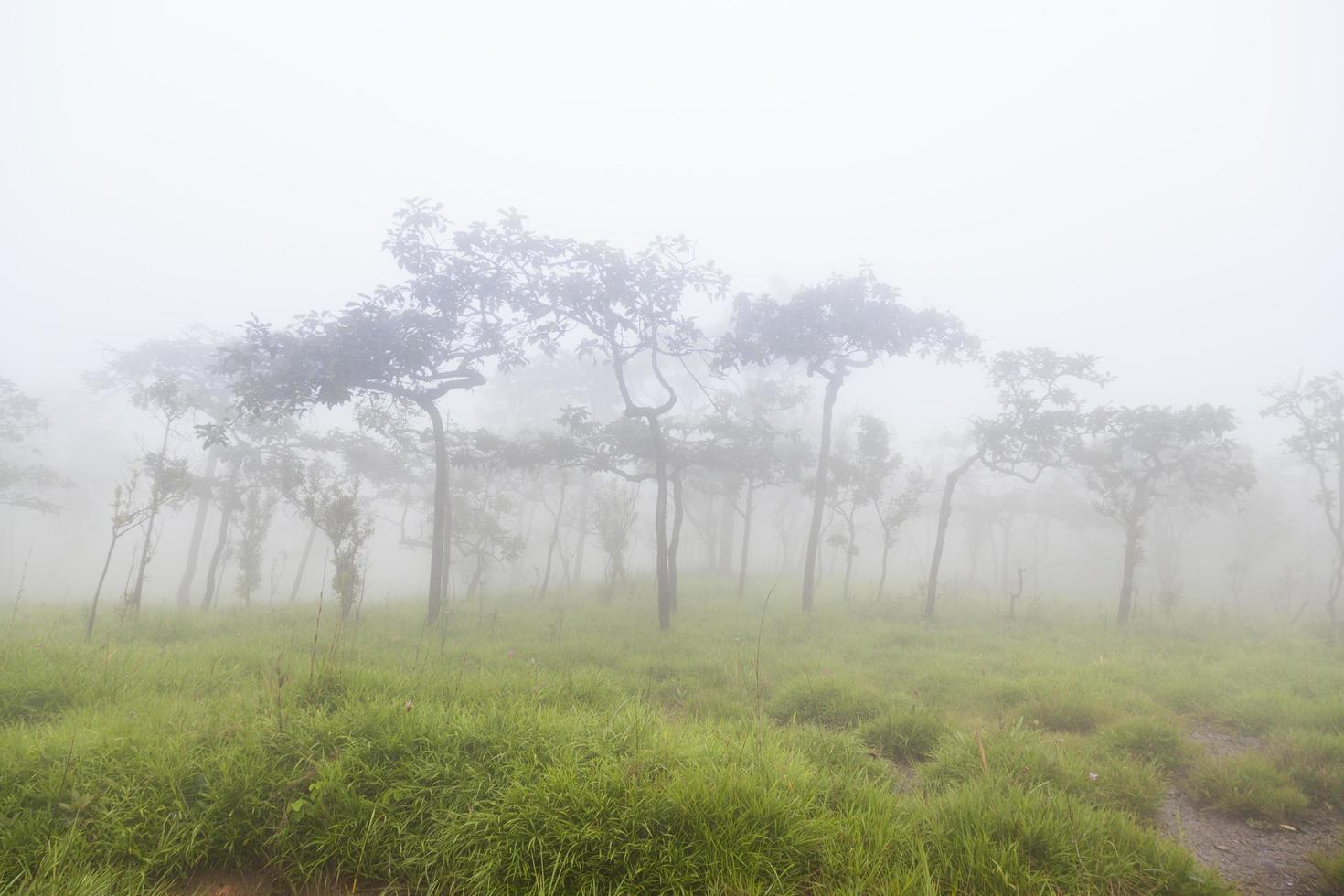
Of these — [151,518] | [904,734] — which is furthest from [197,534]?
[904,734]

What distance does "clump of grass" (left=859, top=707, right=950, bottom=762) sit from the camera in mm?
6676

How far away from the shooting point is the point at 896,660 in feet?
39.8

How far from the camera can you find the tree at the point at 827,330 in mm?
18422

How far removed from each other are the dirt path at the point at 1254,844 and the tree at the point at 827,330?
42.3 ft

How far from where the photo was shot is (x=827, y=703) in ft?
26.6

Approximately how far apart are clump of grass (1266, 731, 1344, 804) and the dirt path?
47 centimetres

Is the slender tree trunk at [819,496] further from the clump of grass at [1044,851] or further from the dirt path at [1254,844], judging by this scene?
the clump of grass at [1044,851]

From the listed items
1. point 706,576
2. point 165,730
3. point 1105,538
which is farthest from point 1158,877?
point 1105,538

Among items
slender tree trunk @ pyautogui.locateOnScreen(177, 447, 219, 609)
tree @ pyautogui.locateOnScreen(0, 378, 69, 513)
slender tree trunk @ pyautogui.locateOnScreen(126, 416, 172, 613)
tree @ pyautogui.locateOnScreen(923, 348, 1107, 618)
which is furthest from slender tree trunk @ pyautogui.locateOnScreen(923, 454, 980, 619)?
tree @ pyautogui.locateOnScreen(0, 378, 69, 513)

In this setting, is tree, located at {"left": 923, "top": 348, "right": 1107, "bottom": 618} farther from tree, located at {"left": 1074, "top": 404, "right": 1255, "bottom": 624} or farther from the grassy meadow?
the grassy meadow

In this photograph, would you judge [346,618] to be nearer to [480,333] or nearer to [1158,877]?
[480,333]

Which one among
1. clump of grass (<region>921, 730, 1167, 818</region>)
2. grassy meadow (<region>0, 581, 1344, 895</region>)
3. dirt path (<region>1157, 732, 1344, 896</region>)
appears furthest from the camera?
clump of grass (<region>921, 730, 1167, 818</region>)

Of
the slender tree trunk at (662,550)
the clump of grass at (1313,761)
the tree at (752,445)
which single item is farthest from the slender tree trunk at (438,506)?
the clump of grass at (1313,761)

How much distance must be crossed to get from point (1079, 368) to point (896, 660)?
47.1ft
